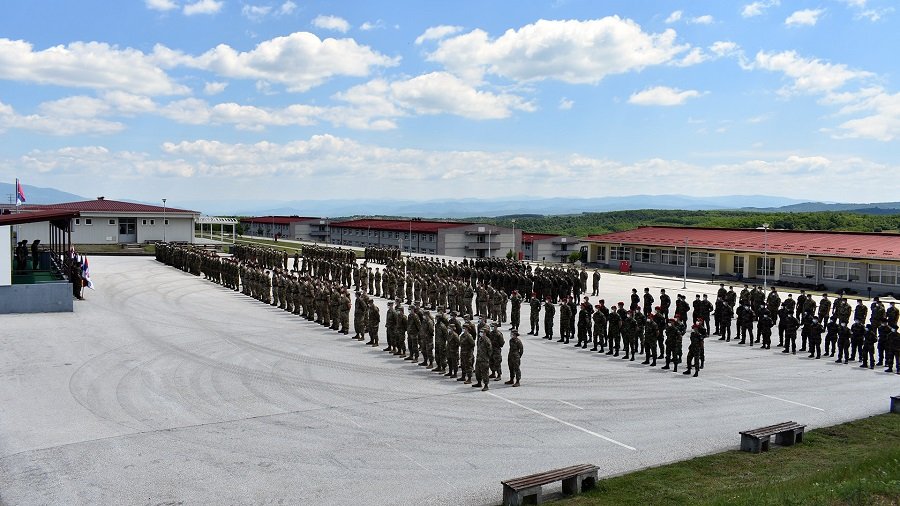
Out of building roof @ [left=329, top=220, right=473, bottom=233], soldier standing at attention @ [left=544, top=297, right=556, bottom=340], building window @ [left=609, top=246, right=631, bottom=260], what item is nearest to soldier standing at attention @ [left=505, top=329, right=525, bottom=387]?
soldier standing at attention @ [left=544, top=297, right=556, bottom=340]

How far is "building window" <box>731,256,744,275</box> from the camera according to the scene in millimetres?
41750

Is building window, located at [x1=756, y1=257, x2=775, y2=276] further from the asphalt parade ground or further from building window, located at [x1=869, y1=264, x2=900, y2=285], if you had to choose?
the asphalt parade ground

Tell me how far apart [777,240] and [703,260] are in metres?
4.43

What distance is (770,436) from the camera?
10.7 meters

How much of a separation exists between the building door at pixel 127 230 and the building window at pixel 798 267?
47130 millimetres

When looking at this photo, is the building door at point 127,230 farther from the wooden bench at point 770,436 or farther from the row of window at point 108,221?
the wooden bench at point 770,436

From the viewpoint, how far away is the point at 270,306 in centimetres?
2623

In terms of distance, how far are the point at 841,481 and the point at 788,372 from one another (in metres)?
8.64

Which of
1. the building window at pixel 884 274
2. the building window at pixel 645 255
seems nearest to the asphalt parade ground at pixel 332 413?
the building window at pixel 884 274

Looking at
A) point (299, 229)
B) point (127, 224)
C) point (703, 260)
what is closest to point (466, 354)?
point (703, 260)

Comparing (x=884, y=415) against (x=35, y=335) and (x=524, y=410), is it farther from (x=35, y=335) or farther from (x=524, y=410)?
(x=35, y=335)

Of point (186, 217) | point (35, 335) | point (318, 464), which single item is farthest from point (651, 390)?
point (186, 217)

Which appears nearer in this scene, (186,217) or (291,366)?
(291,366)

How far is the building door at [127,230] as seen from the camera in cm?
5541
